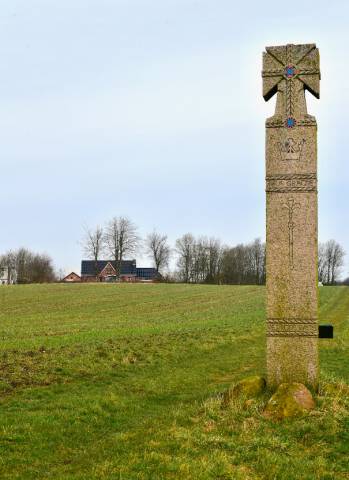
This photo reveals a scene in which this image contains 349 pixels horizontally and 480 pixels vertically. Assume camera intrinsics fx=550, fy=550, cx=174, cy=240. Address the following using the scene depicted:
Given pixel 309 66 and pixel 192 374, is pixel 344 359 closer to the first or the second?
pixel 192 374

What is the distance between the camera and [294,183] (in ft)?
31.5

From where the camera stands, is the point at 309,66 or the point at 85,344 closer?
the point at 309,66

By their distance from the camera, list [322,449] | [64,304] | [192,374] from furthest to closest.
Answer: [64,304], [192,374], [322,449]

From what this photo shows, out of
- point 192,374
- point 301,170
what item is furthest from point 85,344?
point 301,170

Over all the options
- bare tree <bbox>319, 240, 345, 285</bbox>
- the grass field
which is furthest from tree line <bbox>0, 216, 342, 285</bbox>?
the grass field

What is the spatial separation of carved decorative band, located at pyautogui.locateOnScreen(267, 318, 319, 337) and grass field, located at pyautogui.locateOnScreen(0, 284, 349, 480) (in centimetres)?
93

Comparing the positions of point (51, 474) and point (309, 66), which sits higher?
point (309, 66)

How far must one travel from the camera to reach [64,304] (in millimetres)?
41906

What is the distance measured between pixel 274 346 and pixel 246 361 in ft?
20.9

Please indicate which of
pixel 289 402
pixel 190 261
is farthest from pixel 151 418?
pixel 190 261

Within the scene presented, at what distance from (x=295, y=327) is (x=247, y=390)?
135 centimetres

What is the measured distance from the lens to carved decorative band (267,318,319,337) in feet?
30.9

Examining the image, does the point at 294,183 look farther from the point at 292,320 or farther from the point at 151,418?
the point at 151,418

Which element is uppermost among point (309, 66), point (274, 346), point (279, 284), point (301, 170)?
point (309, 66)
